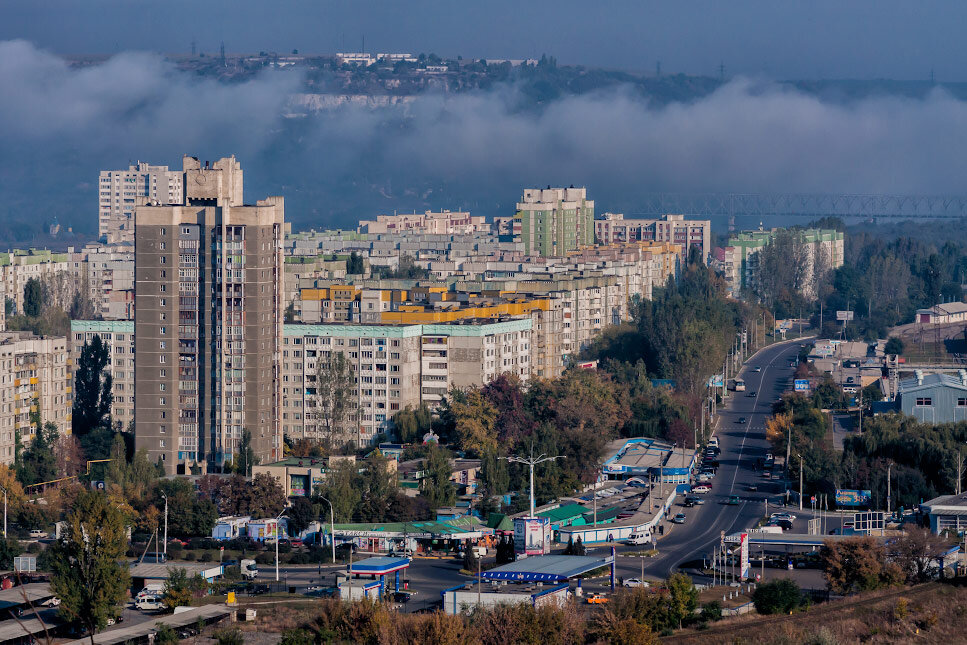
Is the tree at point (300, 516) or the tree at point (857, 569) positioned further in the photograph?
the tree at point (300, 516)

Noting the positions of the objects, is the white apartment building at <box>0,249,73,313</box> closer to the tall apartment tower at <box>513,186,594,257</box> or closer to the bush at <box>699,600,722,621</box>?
the tall apartment tower at <box>513,186,594,257</box>

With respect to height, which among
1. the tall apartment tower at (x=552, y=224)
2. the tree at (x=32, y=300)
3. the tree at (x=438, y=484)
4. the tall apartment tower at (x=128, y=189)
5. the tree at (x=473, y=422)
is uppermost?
the tall apartment tower at (x=128, y=189)

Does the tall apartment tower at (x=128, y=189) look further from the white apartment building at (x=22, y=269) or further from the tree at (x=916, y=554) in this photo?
the tree at (x=916, y=554)

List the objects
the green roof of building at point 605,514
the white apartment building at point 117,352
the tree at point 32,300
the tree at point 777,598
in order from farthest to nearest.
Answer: the tree at point 32,300 → the white apartment building at point 117,352 → the green roof of building at point 605,514 → the tree at point 777,598

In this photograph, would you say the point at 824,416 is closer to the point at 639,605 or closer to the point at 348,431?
the point at 348,431

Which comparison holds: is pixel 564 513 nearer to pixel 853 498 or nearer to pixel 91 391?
pixel 853 498

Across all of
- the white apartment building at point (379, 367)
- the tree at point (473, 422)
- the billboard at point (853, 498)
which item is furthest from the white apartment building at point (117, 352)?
the billboard at point (853, 498)

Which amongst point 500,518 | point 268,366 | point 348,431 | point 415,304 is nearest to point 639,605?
point 500,518

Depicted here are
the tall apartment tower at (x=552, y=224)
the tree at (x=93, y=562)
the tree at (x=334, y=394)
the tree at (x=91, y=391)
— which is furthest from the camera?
the tall apartment tower at (x=552, y=224)

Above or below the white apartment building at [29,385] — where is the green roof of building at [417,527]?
below
